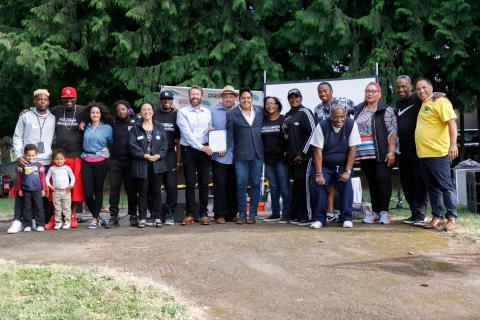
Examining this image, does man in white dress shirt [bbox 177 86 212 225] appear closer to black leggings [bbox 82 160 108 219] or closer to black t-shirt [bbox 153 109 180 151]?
black t-shirt [bbox 153 109 180 151]

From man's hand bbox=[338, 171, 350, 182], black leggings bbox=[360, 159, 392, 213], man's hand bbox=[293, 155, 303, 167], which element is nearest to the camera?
man's hand bbox=[338, 171, 350, 182]

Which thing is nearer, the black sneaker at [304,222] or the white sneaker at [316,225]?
the white sneaker at [316,225]

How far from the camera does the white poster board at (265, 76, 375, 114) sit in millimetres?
10047

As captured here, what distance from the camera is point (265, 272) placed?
5.04 metres

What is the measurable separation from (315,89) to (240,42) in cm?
443

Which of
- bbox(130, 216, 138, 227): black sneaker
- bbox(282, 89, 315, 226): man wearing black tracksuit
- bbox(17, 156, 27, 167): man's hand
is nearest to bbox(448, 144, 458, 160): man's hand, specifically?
bbox(282, 89, 315, 226): man wearing black tracksuit

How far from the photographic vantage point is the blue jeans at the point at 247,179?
7.96 metres

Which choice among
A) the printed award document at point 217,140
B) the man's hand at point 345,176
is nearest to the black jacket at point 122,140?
the printed award document at point 217,140

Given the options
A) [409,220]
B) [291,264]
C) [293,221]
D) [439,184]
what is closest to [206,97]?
[293,221]

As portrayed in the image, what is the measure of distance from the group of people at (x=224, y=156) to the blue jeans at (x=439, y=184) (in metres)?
0.07

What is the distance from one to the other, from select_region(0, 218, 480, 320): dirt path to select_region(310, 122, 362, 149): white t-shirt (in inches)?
42.4

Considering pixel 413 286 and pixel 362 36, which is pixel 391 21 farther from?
pixel 413 286

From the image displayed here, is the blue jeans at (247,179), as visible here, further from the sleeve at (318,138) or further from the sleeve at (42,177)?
the sleeve at (42,177)

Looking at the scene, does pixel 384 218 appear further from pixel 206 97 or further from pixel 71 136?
pixel 206 97
